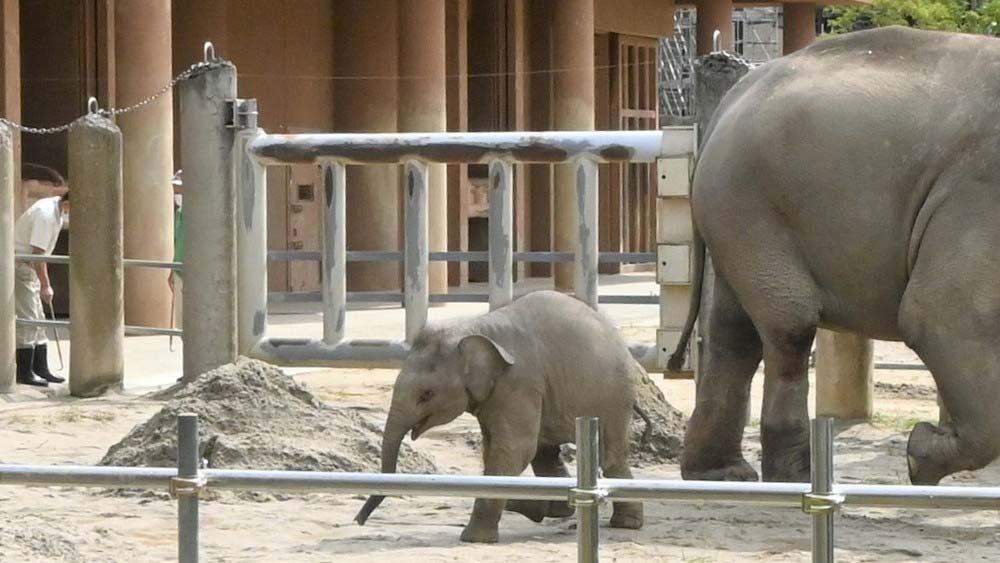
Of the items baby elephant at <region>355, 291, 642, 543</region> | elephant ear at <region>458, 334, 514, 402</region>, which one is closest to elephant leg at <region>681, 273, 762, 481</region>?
baby elephant at <region>355, 291, 642, 543</region>

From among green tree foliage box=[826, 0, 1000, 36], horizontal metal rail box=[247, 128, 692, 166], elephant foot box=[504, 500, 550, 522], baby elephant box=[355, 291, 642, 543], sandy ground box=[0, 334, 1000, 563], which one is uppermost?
green tree foliage box=[826, 0, 1000, 36]

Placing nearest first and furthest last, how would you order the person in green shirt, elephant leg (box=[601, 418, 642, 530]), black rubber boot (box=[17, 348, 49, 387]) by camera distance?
elephant leg (box=[601, 418, 642, 530]) → black rubber boot (box=[17, 348, 49, 387]) → the person in green shirt

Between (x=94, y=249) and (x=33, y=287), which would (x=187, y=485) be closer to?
(x=94, y=249)

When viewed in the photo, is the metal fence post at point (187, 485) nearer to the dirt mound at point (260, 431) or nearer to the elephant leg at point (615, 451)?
the elephant leg at point (615, 451)

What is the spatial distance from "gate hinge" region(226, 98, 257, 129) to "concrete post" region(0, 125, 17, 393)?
4.46ft

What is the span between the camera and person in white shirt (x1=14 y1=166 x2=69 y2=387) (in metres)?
13.2

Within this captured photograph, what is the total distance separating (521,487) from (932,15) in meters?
29.8

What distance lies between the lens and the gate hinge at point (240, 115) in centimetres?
1193

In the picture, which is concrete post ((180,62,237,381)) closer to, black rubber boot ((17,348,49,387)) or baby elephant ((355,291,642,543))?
black rubber boot ((17,348,49,387))

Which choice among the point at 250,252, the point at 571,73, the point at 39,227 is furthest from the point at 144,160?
the point at 571,73

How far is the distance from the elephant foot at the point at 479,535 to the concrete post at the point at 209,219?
4.89m

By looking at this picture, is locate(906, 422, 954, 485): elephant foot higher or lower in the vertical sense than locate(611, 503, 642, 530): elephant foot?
higher

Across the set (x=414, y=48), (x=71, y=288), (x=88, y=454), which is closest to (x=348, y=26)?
(x=414, y=48)

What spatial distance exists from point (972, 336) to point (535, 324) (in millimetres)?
1622
